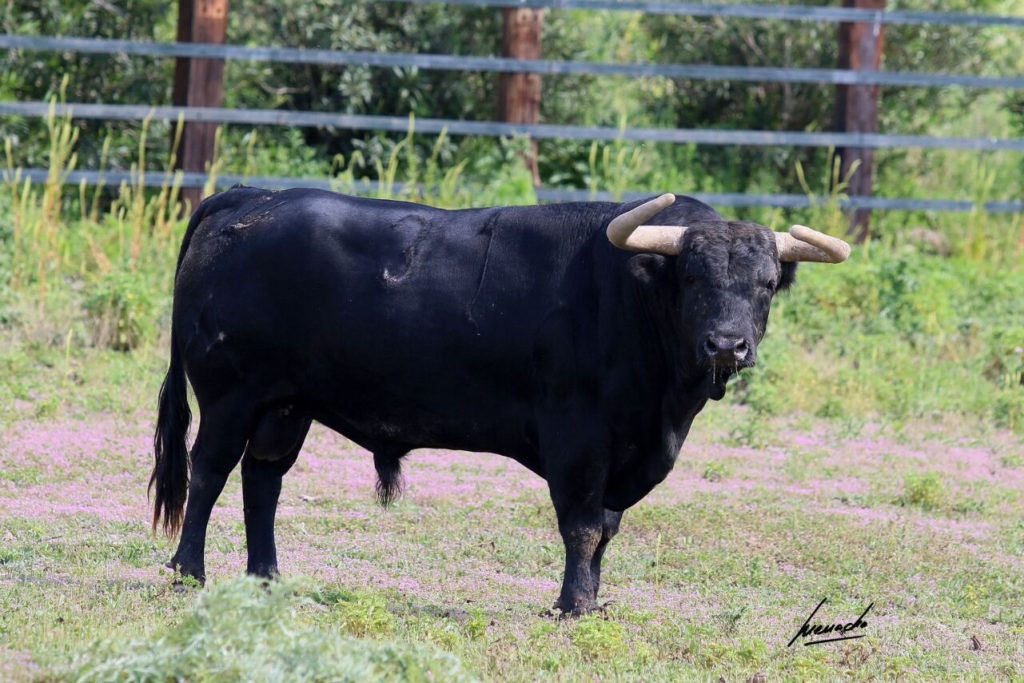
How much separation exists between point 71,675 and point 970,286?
10013mm

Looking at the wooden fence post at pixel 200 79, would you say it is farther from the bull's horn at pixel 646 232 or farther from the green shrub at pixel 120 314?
the bull's horn at pixel 646 232

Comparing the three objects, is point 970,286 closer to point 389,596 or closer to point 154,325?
point 154,325

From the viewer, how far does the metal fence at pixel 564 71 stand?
42.0ft

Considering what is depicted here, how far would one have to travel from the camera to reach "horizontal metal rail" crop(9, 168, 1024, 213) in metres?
12.5

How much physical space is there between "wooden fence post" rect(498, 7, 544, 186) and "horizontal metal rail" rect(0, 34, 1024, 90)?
0.14m

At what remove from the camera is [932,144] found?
45.8 ft

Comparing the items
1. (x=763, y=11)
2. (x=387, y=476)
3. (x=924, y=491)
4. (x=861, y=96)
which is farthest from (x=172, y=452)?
(x=861, y=96)

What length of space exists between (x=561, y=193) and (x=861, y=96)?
2.95m

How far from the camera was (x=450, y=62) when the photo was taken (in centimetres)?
1340

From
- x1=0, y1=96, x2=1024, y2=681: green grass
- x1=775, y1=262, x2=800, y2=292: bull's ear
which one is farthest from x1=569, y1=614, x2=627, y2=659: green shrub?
x1=775, y1=262, x2=800, y2=292: bull's ear

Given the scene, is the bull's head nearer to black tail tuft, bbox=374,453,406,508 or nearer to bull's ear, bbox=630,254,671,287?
bull's ear, bbox=630,254,671,287

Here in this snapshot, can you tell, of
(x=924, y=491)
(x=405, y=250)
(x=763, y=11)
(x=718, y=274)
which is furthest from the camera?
(x=763, y=11)

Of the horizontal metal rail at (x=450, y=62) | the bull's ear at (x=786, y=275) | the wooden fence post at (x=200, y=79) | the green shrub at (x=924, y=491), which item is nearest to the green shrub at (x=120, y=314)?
the wooden fence post at (x=200, y=79)

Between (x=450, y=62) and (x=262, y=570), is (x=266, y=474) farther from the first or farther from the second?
(x=450, y=62)
